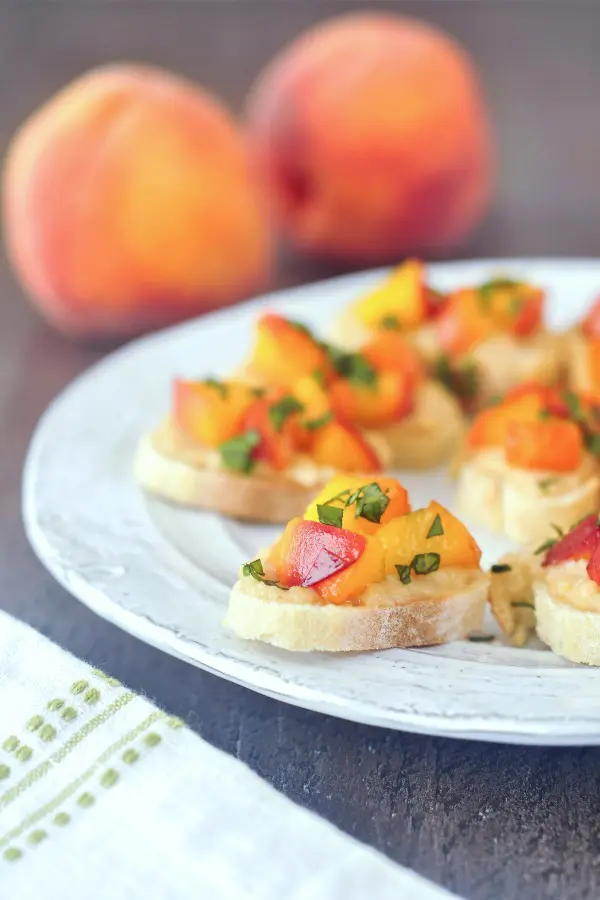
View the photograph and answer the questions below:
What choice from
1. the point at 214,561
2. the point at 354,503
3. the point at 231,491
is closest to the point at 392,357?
the point at 231,491

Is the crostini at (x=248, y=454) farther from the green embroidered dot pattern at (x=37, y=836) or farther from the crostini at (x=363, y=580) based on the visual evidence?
the green embroidered dot pattern at (x=37, y=836)

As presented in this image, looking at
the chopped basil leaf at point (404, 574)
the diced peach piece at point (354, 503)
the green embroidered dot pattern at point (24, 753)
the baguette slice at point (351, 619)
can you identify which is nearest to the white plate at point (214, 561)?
the baguette slice at point (351, 619)

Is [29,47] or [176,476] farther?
[29,47]

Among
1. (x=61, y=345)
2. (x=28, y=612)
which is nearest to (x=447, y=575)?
(x=28, y=612)

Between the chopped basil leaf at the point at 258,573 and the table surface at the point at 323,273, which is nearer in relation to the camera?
the table surface at the point at 323,273

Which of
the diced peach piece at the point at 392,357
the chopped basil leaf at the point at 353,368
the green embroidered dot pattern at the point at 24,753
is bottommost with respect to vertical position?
the diced peach piece at the point at 392,357

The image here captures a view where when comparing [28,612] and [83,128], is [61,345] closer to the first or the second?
[83,128]
